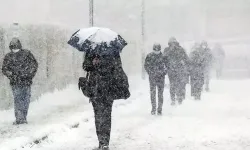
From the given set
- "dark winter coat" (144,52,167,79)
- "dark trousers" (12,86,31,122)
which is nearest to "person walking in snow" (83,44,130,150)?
"dark trousers" (12,86,31,122)

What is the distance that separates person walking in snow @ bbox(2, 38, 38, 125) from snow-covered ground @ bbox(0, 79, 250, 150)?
55cm

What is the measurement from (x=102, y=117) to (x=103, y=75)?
2.29 ft

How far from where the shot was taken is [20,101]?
11.9 m

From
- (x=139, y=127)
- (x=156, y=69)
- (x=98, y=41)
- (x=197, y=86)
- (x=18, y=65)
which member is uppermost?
(x=98, y=41)

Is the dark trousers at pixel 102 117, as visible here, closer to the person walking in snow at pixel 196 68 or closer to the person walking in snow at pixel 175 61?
the person walking in snow at pixel 175 61

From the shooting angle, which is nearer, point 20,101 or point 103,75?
point 103,75

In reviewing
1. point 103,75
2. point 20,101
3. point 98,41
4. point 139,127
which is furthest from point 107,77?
point 20,101

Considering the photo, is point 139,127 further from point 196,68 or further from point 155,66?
point 196,68

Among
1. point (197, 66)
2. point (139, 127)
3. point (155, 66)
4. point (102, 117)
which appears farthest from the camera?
point (197, 66)

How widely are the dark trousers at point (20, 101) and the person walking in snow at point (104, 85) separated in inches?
142

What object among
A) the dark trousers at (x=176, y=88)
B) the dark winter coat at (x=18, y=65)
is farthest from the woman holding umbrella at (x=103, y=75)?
the dark trousers at (x=176, y=88)

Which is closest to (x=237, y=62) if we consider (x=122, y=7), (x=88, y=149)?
(x=122, y=7)

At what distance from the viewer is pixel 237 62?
3534 centimetres

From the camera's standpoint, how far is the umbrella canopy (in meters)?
8.57
